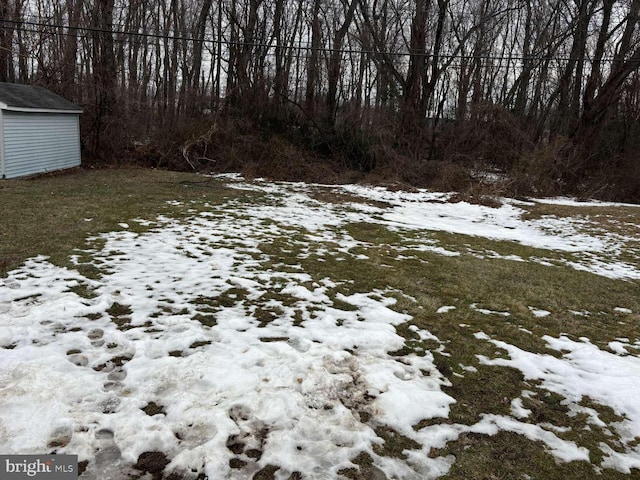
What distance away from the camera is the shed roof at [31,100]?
12.3 meters

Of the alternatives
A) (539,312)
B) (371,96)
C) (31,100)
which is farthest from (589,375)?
(371,96)

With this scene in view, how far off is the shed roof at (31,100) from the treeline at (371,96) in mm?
1842

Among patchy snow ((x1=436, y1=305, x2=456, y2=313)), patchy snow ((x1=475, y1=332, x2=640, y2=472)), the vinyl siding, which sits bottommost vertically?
patchy snow ((x1=475, y1=332, x2=640, y2=472))

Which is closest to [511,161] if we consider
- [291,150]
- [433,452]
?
[291,150]

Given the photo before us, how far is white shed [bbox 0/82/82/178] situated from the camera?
12.2 m

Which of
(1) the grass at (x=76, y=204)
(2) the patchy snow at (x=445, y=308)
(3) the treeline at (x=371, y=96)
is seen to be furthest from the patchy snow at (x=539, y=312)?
(3) the treeline at (x=371, y=96)

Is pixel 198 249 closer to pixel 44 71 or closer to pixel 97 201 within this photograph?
pixel 97 201

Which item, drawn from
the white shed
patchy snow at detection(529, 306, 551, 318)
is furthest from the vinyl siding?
patchy snow at detection(529, 306, 551, 318)

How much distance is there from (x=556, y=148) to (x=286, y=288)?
1534cm

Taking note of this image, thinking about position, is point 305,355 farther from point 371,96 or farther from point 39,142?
point 371,96

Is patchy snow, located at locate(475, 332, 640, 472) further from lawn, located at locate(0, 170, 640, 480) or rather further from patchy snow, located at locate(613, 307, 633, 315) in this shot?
patchy snow, located at locate(613, 307, 633, 315)

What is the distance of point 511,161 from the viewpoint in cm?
1806

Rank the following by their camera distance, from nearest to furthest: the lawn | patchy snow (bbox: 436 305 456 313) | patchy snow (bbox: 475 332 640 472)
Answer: the lawn → patchy snow (bbox: 475 332 640 472) → patchy snow (bbox: 436 305 456 313)

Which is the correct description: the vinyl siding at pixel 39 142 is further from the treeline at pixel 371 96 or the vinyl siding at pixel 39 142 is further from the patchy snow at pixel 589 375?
the patchy snow at pixel 589 375
